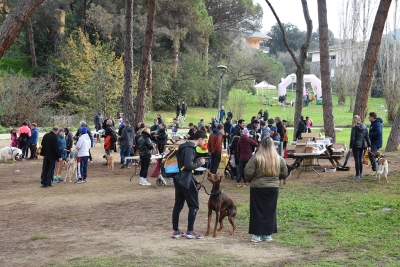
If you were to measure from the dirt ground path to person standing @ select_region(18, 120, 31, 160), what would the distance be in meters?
4.89

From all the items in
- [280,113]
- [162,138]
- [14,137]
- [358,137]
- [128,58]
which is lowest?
[14,137]

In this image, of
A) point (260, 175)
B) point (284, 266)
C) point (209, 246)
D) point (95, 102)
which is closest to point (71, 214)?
point (209, 246)

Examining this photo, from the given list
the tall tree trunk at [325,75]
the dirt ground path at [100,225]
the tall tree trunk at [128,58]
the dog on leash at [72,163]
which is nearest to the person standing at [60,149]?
→ the dog on leash at [72,163]

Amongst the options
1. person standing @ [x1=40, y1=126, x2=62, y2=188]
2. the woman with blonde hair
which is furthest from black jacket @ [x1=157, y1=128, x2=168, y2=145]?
the woman with blonde hair

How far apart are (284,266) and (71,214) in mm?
5399

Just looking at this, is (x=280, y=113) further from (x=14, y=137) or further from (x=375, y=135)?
(x=375, y=135)

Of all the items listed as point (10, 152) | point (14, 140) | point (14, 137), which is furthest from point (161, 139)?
point (14, 140)

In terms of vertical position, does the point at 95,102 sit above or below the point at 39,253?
above

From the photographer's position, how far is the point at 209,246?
7.70 meters

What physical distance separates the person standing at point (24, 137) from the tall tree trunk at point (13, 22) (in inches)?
470

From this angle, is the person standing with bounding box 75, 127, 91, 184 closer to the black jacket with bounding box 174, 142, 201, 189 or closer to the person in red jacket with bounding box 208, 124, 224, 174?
the person in red jacket with bounding box 208, 124, 224, 174

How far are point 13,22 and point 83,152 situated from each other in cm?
609

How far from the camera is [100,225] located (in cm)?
959

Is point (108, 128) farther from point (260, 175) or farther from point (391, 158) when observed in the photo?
point (260, 175)
